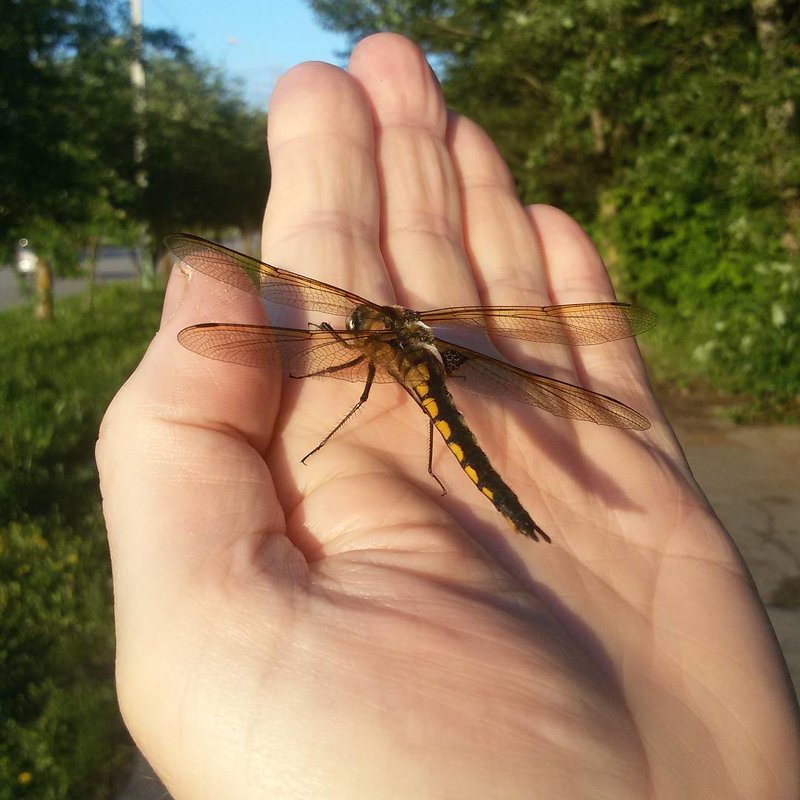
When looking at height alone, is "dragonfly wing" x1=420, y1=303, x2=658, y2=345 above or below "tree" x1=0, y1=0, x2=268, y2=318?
below

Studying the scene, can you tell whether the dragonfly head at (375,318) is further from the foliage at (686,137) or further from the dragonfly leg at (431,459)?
the foliage at (686,137)

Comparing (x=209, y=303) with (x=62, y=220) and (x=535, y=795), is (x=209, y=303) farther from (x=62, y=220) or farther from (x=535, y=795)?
(x=62, y=220)

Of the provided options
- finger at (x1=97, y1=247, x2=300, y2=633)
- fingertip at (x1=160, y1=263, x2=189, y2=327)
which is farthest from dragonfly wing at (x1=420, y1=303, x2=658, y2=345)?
finger at (x1=97, y1=247, x2=300, y2=633)

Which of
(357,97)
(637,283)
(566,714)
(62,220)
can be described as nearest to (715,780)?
(566,714)

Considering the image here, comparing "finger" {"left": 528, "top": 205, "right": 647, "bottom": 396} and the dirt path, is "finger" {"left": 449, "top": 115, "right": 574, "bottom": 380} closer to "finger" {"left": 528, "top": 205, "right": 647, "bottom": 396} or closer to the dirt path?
"finger" {"left": 528, "top": 205, "right": 647, "bottom": 396}

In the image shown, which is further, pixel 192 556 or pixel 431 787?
pixel 192 556

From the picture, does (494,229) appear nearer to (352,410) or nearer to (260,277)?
(260,277)
